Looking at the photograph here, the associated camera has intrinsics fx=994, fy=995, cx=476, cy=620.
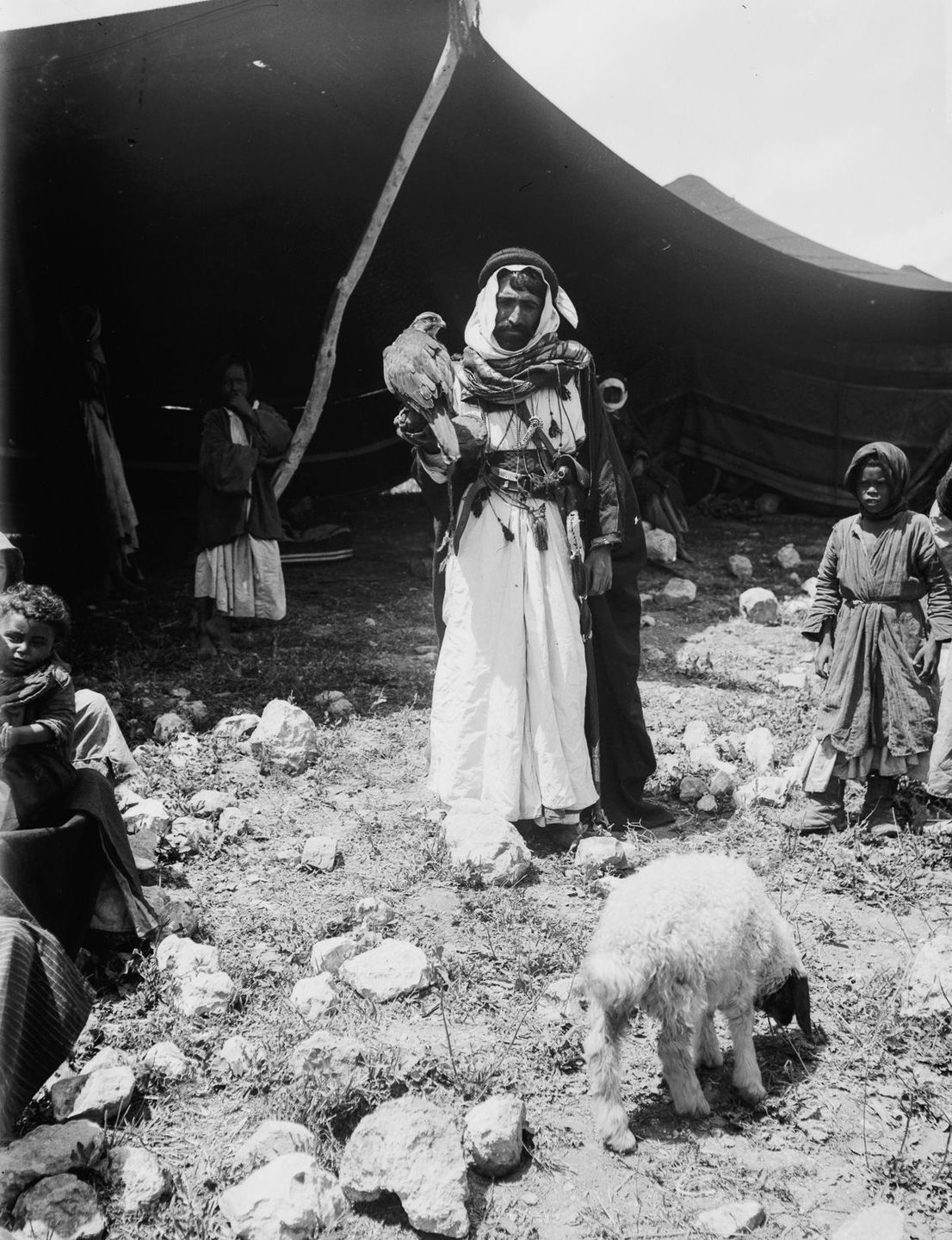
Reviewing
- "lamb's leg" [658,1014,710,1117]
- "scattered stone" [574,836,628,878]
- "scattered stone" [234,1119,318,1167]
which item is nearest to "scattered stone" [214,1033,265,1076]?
"scattered stone" [234,1119,318,1167]

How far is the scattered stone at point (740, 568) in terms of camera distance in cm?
830

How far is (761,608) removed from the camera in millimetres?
7266

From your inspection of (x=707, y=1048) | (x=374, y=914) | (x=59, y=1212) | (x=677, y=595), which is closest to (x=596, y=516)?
(x=374, y=914)

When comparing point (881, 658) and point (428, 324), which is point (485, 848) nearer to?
point (881, 658)

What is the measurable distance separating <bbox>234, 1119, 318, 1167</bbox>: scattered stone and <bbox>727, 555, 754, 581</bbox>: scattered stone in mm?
6807

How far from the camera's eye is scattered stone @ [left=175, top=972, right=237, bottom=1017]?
2.60 metres

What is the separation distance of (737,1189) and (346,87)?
6.42 m

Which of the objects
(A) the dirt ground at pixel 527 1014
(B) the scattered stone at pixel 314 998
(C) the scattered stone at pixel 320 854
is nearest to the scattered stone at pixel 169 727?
(A) the dirt ground at pixel 527 1014

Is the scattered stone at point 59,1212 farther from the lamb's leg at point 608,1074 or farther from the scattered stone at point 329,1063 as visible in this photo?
the lamb's leg at point 608,1074

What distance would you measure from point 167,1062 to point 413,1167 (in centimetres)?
73

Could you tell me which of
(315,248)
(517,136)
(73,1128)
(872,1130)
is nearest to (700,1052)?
(872,1130)

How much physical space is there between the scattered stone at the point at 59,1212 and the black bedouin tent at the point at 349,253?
5.01m

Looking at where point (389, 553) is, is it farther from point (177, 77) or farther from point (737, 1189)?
point (737, 1189)

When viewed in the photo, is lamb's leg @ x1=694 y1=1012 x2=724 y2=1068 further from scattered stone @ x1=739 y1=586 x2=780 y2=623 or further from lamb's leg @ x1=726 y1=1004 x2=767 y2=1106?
scattered stone @ x1=739 y1=586 x2=780 y2=623
